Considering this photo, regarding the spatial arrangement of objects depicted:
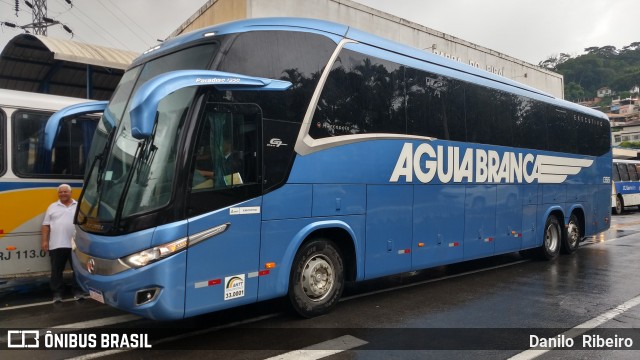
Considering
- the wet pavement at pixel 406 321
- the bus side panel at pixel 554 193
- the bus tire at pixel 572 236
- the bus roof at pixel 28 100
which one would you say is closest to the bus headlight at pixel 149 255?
the wet pavement at pixel 406 321

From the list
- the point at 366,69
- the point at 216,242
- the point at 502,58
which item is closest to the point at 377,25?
the point at 502,58

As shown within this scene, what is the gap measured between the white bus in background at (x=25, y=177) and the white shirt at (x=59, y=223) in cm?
53

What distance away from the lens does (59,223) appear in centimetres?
684

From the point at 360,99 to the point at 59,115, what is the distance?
12.8 feet

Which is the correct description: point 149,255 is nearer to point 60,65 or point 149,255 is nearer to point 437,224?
point 437,224

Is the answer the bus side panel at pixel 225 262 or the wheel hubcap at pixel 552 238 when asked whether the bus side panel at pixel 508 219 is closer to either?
the wheel hubcap at pixel 552 238

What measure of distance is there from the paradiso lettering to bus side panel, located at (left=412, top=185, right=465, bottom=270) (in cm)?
21

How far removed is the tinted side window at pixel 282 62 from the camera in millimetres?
5199

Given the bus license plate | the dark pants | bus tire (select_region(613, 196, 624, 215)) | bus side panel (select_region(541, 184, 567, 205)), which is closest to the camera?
the bus license plate

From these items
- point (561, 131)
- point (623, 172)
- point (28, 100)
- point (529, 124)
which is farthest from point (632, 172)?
point (28, 100)

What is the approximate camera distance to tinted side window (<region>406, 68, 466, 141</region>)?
7.27 metres

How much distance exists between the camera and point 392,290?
7586 mm

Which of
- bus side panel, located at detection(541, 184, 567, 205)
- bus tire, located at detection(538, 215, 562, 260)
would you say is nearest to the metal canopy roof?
bus side panel, located at detection(541, 184, 567, 205)

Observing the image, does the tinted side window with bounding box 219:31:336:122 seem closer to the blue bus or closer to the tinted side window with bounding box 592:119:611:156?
the blue bus
